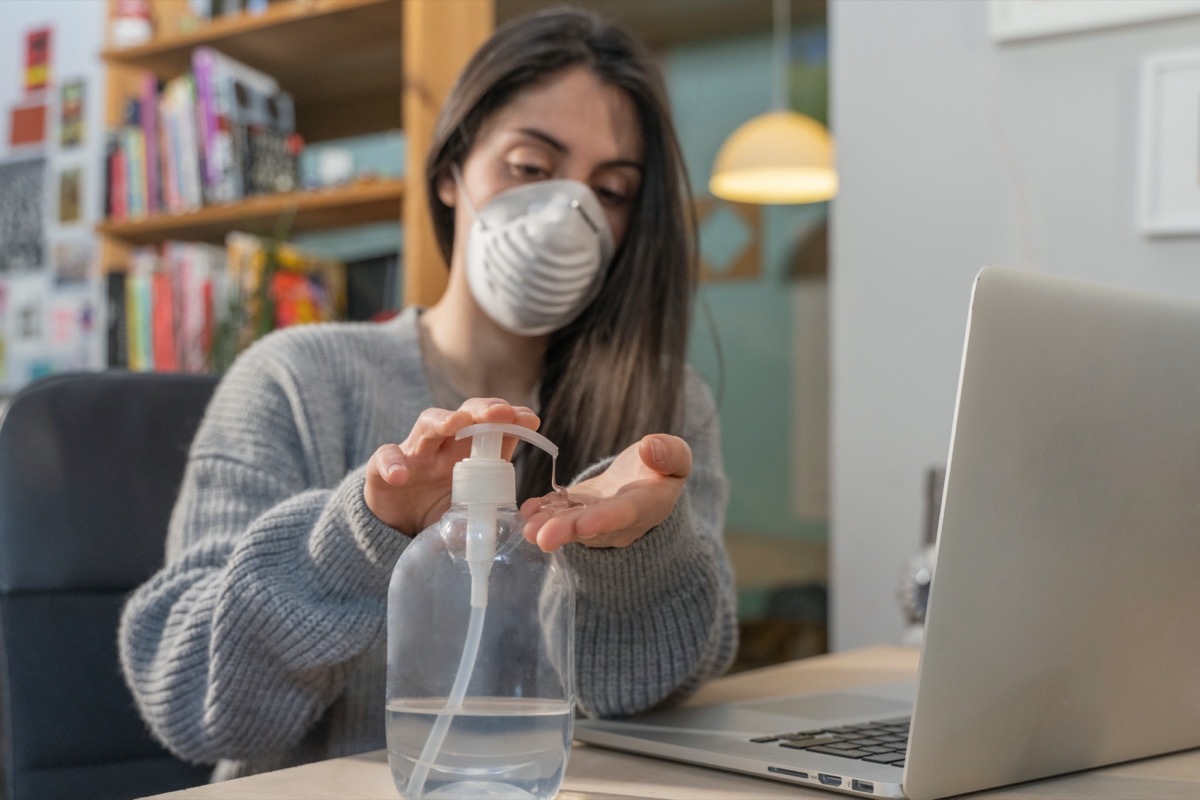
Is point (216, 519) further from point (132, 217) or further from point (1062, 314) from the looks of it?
point (132, 217)

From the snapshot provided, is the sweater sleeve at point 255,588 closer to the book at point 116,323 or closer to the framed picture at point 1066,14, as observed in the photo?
the framed picture at point 1066,14

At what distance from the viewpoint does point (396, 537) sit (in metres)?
0.67

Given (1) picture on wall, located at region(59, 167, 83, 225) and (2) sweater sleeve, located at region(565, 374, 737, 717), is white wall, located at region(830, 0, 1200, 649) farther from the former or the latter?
(1) picture on wall, located at region(59, 167, 83, 225)

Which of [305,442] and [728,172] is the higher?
[728,172]

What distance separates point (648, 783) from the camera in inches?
24.4

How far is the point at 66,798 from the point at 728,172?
6.90 feet

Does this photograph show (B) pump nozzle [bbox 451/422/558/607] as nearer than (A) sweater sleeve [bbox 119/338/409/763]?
Yes

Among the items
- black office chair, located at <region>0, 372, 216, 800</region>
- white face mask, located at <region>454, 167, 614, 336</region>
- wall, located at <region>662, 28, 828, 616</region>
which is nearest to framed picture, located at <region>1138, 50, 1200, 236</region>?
white face mask, located at <region>454, 167, 614, 336</region>

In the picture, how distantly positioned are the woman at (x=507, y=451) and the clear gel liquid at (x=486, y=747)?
0.08 m

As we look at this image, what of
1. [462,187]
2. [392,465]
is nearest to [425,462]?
[392,465]

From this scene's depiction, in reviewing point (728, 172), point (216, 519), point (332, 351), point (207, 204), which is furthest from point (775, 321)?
point (216, 519)

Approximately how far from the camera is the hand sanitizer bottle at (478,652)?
1.67 feet

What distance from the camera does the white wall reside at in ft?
5.25

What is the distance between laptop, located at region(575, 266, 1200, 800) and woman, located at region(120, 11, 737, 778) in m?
0.15
